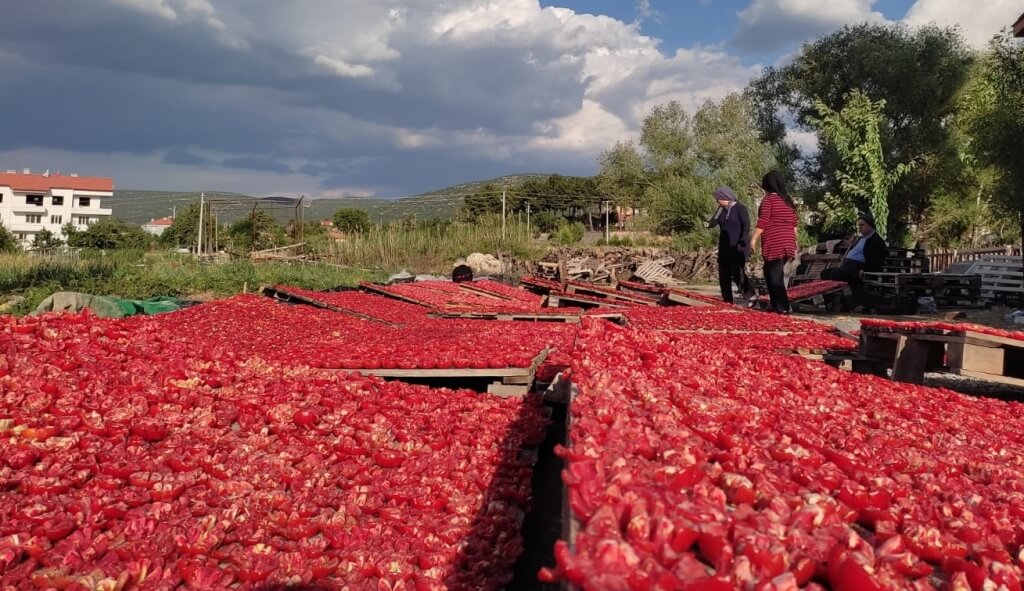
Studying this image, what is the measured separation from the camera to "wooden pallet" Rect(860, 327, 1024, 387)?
5.75 metres

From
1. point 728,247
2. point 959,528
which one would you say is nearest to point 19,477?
point 959,528

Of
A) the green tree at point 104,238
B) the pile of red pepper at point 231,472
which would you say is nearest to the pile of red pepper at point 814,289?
the pile of red pepper at point 231,472

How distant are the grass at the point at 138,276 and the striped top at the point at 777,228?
1368 centimetres

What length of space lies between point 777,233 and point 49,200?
11503 centimetres

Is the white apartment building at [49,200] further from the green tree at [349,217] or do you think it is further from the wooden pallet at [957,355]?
the wooden pallet at [957,355]

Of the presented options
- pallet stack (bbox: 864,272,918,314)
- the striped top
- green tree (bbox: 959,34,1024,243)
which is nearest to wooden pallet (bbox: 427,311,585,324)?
the striped top

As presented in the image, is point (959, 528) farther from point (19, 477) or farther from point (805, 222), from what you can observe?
point (805, 222)

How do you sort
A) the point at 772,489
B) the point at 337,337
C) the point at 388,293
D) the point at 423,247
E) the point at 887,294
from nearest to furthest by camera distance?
the point at 772,489 < the point at 337,337 < the point at 388,293 < the point at 887,294 < the point at 423,247

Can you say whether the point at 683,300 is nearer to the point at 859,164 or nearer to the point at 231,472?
the point at 231,472

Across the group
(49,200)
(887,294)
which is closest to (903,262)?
(887,294)

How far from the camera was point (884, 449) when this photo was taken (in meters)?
3.51

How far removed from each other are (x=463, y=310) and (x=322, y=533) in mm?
9212

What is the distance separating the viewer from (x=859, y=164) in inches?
1192

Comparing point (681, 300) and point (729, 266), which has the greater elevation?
point (729, 266)
